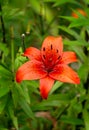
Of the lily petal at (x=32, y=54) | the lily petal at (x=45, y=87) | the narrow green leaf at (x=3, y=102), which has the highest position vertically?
the lily petal at (x=32, y=54)

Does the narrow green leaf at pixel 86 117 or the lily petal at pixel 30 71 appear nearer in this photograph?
the lily petal at pixel 30 71

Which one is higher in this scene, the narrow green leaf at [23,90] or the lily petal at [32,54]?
the lily petal at [32,54]

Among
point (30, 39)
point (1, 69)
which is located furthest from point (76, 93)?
point (1, 69)

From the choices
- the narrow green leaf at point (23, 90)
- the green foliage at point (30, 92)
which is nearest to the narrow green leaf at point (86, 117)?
the green foliage at point (30, 92)

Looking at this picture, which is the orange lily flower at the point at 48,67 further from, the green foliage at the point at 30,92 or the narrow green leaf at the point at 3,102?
the narrow green leaf at the point at 3,102

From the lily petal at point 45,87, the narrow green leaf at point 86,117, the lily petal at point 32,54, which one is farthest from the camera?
the narrow green leaf at point 86,117

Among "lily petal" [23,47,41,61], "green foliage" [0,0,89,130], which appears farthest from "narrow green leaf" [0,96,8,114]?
"lily petal" [23,47,41,61]

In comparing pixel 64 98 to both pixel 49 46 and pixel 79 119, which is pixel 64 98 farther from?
pixel 49 46
